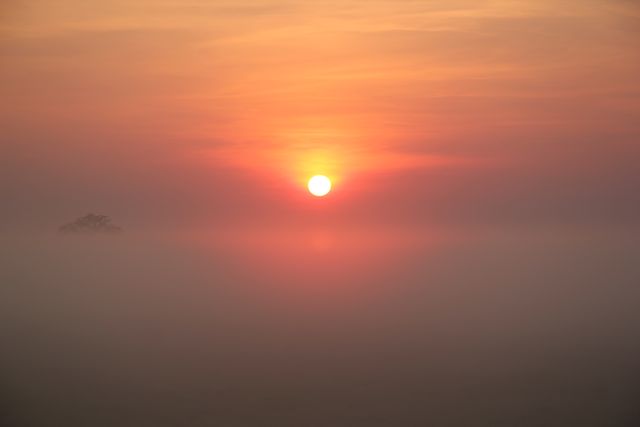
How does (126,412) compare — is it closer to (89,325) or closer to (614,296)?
(89,325)

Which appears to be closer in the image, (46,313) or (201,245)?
(46,313)

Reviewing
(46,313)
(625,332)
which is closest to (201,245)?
(46,313)

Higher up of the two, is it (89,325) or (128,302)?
(128,302)

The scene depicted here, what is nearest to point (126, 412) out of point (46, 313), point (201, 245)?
point (46, 313)

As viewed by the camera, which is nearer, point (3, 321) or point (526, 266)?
point (3, 321)

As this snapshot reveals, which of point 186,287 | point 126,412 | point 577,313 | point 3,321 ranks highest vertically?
point 186,287

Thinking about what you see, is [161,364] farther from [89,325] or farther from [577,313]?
[577,313]

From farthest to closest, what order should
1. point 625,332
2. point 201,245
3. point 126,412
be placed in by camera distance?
point 201,245 → point 625,332 → point 126,412

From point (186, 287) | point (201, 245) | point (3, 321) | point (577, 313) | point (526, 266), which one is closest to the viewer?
point (3, 321)

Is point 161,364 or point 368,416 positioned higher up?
point 161,364
